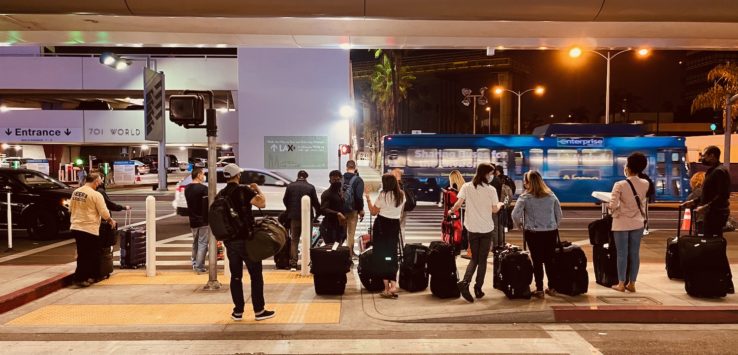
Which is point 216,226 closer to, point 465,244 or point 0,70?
point 465,244

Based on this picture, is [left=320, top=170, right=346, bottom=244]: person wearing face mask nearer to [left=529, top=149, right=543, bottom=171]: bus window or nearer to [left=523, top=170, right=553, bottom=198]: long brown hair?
[left=523, top=170, right=553, bottom=198]: long brown hair

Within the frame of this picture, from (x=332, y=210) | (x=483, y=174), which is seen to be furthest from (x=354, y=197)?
(x=483, y=174)

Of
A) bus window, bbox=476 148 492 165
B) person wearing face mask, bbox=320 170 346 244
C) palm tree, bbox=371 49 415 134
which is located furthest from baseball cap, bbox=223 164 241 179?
palm tree, bbox=371 49 415 134

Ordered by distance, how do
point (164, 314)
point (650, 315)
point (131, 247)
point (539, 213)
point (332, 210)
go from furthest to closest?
point (131, 247) → point (332, 210) → point (539, 213) → point (164, 314) → point (650, 315)

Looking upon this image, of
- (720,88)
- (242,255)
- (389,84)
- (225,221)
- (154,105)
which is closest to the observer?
(225,221)

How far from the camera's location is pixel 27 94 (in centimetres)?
3200

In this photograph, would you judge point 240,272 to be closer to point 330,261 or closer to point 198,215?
point 330,261

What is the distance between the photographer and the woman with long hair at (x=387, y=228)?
7.68 m

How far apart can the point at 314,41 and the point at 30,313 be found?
5.80 metres

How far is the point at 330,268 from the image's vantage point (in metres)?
7.92

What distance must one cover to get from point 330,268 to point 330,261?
0.10 meters

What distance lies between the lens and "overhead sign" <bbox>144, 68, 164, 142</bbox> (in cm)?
2700

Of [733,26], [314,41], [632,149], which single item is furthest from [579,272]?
[632,149]

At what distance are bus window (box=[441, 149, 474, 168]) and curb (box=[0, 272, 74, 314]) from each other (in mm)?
16039
